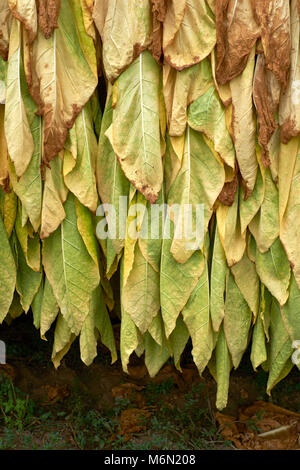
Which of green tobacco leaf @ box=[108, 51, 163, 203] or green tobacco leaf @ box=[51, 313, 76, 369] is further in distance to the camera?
green tobacco leaf @ box=[51, 313, 76, 369]

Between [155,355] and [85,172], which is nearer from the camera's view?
[85,172]

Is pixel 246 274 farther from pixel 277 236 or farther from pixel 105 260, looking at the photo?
pixel 105 260

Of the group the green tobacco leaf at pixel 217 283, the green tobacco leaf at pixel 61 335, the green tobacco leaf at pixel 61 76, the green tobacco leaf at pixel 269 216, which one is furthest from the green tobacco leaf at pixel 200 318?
the green tobacco leaf at pixel 61 76

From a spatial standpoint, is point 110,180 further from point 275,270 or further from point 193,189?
point 275,270

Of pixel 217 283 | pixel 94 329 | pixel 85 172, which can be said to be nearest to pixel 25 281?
pixel 94 329

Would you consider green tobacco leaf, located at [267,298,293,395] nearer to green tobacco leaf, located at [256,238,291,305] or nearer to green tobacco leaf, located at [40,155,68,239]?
green tobacco leaf, located at [256,238,291,305]

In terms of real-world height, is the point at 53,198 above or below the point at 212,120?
below

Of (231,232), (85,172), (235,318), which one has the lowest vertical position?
(235,318)

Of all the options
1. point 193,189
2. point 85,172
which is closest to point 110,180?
point 85,172

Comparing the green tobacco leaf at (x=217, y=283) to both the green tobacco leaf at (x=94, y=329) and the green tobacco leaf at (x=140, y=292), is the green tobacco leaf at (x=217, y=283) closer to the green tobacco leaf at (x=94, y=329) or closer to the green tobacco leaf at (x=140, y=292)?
the green tobacco leaf at (x=140, y=292)

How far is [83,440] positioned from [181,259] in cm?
52

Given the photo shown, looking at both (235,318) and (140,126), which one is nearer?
(140,126)

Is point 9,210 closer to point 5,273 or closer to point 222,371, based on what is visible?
point 5,273

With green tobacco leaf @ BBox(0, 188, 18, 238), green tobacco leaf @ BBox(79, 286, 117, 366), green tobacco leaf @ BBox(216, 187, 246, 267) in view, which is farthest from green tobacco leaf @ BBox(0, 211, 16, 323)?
green tobacco leaf @ BBox(216, 187, 246, 267)
